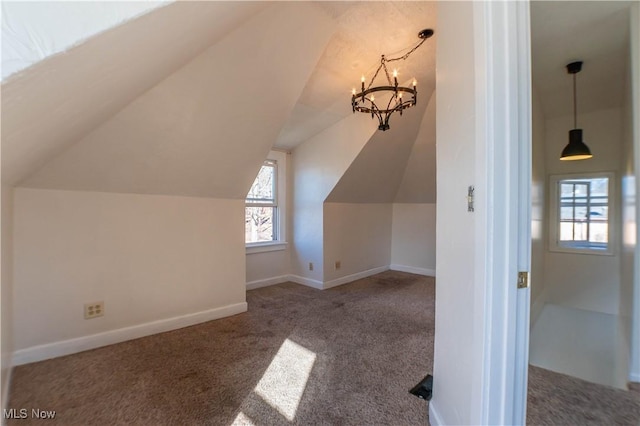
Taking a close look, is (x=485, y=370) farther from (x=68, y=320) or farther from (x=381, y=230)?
(x=381, y=230)

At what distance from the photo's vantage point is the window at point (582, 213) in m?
3.43

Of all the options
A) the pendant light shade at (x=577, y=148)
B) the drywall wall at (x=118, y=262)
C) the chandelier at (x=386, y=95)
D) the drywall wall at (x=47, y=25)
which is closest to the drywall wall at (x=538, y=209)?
the pendant light shade at (x=577, y=148)

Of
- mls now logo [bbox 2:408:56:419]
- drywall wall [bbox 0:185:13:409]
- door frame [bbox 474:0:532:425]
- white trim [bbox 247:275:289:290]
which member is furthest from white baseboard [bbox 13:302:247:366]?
door frame [bbox 474:0:532:425]

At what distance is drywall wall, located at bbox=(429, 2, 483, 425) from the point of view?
3.70ft

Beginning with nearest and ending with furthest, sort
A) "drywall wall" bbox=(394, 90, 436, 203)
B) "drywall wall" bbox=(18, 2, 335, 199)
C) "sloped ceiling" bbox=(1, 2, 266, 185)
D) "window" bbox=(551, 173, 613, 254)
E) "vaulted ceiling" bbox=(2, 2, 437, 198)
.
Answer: "sloped ceiling" bbox=(1, 2, 266, 185)
"vaulted ceiling" bbox=(2, 2, 437, 198)
"drywall wall" bbox=(18, 2, 335, 199)
"window" bbox=(551, 173, 613, 254)
"drywall wall" bbox=(394, 90, 436, 203)

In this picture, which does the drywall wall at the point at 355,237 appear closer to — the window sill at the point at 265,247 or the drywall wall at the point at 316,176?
the drywall wall at the point at 316,176

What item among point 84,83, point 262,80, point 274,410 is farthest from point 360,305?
point 84,83

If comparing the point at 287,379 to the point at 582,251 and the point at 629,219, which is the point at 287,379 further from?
the point at 582,251

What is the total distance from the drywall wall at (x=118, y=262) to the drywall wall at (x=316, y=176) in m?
1.36

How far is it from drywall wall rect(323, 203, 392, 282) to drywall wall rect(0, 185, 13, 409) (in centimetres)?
321

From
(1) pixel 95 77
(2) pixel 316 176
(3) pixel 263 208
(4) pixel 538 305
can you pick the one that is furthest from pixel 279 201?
(4) pixel 538 305

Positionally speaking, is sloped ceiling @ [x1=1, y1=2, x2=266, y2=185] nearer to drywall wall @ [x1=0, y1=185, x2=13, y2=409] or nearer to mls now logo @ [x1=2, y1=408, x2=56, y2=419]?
drywall wall @ [x1=0, y1=185, x2=13, y2=409]

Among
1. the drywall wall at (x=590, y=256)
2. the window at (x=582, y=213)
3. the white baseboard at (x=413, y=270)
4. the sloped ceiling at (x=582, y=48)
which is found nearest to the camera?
the sloped ceiling at (x=582, y=48)

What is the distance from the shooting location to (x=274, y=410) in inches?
64.9
